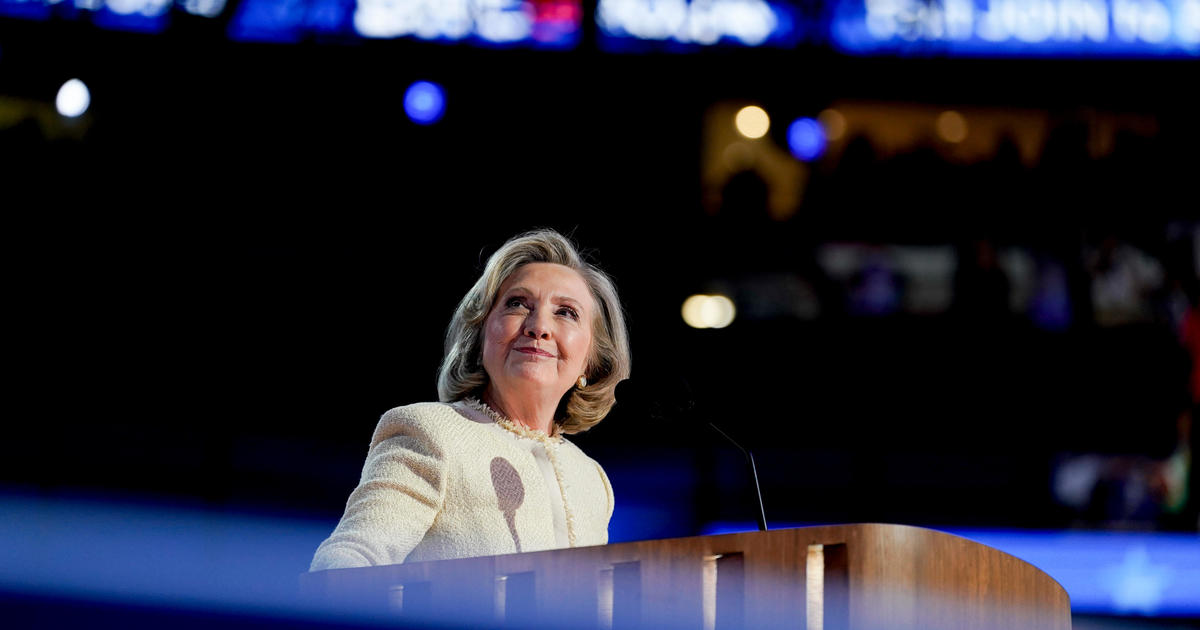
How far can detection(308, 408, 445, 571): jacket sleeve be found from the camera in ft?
5.38

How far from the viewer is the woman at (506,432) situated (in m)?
1.75

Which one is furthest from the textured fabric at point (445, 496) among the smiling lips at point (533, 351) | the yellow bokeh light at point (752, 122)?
the yellow bokeh light at point (752, 122)

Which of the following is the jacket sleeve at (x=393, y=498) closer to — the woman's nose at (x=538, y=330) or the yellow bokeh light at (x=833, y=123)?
the woman's nose at (x=538, y=330)

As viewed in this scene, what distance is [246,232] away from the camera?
587cm

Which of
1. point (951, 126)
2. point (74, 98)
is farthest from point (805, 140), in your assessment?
point (74, 98)

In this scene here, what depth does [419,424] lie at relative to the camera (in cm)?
183

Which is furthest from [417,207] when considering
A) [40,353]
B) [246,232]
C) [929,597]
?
[929,597]

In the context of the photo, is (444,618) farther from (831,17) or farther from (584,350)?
(831,17)

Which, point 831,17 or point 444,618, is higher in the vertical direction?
point 831,17

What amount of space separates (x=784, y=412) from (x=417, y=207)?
196 centimetres

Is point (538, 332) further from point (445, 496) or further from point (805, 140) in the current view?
point (805, 140)

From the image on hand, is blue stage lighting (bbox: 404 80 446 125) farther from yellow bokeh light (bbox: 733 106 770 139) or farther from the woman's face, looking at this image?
the woman's face

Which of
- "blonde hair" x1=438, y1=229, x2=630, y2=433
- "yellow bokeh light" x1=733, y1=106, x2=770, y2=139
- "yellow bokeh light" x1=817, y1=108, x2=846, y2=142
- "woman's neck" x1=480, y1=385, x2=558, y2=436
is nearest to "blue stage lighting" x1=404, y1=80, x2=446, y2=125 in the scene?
"yellow bokeh light" x1=733, y1=106, x2=770, y2=139

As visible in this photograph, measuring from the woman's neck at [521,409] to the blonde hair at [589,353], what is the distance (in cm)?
5
